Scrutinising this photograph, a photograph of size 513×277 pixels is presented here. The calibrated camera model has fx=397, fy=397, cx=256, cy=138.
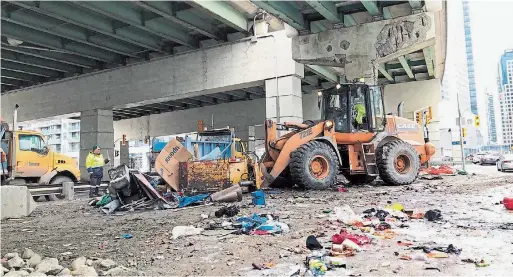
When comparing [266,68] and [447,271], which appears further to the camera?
[266,68]

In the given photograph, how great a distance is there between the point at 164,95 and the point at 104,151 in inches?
176

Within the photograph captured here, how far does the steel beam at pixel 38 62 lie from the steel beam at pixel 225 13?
8.76m

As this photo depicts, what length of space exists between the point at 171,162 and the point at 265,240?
4938mm

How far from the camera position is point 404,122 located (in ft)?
40.3

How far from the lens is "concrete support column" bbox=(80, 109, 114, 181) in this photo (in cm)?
1828

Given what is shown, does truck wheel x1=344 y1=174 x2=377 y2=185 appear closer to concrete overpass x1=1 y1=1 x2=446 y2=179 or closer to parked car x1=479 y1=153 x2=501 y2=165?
concrete overpass x1=1 y1=1 x2=446 y2=179

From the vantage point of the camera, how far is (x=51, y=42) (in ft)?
47.1

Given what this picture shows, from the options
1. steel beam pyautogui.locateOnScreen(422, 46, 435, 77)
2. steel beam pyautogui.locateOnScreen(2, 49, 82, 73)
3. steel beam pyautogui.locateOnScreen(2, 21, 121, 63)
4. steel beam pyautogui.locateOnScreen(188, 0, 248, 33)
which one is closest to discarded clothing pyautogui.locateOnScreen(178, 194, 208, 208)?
steel beam pyautogui.locateOnScreen(188, 0, 248, 33)

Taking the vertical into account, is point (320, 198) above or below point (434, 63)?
below

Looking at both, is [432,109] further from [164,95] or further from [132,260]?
[132,260]

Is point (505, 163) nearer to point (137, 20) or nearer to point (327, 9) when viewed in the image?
point (327, 9)

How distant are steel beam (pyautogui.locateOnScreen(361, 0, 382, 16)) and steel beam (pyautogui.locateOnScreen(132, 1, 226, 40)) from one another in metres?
5.25

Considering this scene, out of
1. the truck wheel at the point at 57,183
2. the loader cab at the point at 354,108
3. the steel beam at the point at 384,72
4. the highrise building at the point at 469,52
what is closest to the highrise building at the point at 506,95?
the steel beam at the point at 384,72

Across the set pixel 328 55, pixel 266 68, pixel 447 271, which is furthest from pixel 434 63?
pixel 447 271
